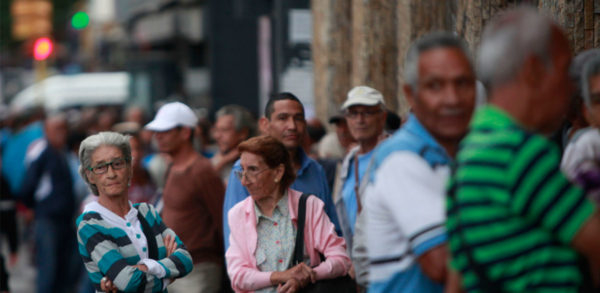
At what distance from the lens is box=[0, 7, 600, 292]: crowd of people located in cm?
251

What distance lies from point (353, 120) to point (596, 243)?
382cm

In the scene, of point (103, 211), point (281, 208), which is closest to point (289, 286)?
point (281, 208)

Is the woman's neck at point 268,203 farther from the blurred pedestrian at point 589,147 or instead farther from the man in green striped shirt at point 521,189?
the man in green striped shirt at point 521,189

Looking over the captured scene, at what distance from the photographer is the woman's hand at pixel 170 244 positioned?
195 inches

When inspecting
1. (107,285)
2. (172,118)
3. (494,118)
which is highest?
(494,118)

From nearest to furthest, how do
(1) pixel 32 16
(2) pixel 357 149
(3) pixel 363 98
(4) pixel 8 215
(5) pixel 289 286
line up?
(5) pixel 289 286, (2) pixel 357 149, (3) pixel 363 98, (4) pixel 8 215, (1) pixel 32 16

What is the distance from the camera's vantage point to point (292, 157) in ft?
20.0

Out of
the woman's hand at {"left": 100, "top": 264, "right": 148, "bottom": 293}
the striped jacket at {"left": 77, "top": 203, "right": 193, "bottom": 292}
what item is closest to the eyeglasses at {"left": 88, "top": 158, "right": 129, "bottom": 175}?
the striped jacket at {"left": 77, "top": 203, "right": 193, "bottom": 292}

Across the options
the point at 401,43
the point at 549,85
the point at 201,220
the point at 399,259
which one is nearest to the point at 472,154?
the point at 549,85

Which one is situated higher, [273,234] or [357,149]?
[357,149]

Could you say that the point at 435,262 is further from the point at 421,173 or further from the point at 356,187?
the point at 356,187

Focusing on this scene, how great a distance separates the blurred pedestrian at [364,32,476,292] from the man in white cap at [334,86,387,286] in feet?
8.13

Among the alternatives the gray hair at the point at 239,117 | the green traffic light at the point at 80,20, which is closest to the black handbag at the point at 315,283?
the gray hair at the point at 239,117

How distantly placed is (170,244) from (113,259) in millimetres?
413
